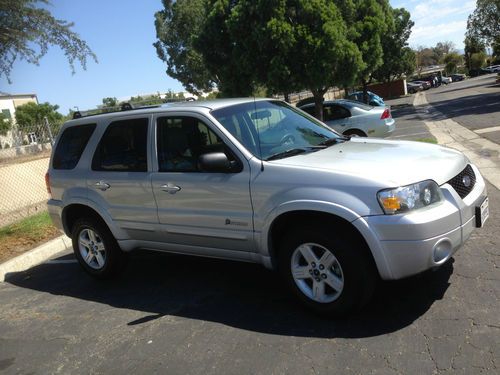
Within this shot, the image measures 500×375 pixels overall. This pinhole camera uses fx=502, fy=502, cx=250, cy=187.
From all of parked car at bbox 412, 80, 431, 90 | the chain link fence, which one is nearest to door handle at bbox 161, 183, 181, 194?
the chain link fence

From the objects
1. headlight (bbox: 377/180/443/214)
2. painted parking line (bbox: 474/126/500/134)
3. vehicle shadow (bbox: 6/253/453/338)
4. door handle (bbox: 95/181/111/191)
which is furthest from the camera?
painted parking line (bbox: 474/126/500/134)

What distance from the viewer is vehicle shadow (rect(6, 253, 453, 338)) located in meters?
3.91

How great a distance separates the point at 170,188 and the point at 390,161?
2003 millimetres

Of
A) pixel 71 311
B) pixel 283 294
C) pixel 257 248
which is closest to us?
pixel 257 248

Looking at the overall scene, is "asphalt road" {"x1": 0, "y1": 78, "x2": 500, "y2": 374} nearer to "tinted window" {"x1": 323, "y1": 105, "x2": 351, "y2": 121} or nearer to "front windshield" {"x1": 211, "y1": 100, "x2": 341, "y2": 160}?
"front windshield" {"x1": 211, "y1": 100, "x2": 341, "y2": 160}

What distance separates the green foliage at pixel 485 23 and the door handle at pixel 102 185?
4934 cm

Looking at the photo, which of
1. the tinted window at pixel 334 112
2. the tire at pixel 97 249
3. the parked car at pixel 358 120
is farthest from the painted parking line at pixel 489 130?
the tire at pixel 97 249

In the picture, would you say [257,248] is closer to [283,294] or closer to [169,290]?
[283,294]

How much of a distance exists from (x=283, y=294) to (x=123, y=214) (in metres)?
1.85

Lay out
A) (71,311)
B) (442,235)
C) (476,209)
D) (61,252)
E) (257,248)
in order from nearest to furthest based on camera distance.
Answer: (442,235) → (476,209) → (257,248) → (71,311) → (61,252)

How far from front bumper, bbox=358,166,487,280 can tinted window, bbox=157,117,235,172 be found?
5.43 feet

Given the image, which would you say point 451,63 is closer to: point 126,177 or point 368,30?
point 368,30

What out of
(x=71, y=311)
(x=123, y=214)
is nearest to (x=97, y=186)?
(x=123, y=214)

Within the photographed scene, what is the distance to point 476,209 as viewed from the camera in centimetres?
393
